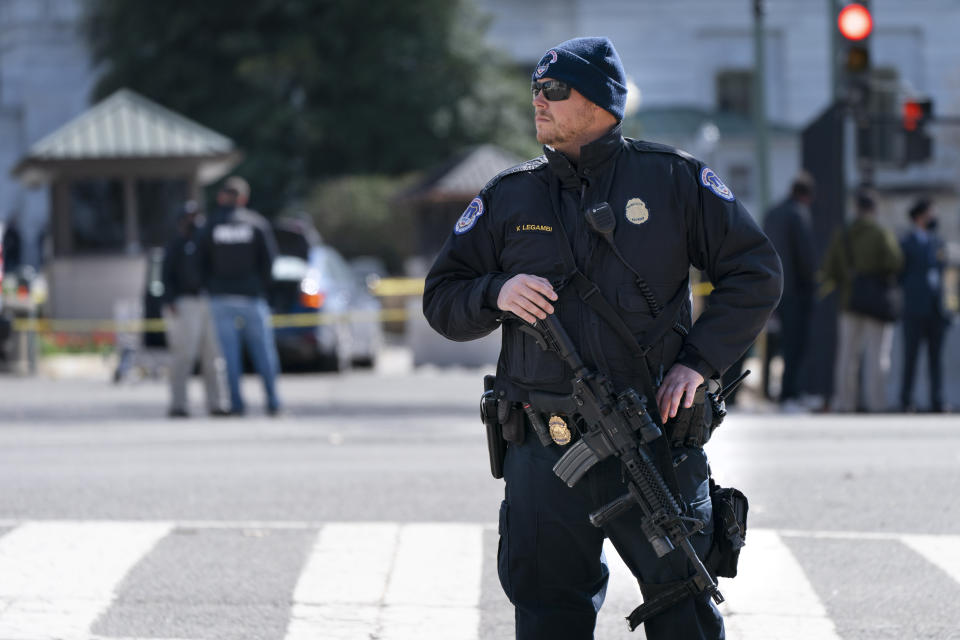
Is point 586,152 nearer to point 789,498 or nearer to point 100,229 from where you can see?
point 789,498

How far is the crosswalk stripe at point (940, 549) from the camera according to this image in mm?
6258

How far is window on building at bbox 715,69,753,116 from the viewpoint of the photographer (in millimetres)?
54513

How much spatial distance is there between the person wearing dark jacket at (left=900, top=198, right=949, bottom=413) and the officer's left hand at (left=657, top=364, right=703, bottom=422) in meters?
9.99

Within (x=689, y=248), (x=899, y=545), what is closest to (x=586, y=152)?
(x=689, y=248)

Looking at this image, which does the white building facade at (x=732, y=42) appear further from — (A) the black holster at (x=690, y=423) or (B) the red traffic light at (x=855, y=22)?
(A) the black holster at (x=690, y=423)

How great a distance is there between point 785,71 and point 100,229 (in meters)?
35.1

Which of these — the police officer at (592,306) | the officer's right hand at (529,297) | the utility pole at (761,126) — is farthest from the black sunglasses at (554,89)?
the utility pole at (761,126)

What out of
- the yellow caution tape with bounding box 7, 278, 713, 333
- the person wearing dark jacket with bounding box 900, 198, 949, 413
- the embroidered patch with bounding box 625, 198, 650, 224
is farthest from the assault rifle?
the yellow caution tape with bounding box 7, 278, 713, 333

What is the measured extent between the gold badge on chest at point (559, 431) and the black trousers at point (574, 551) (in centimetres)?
3

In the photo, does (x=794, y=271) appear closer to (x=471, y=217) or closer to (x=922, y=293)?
(x=922, y=293)

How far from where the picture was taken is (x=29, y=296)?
19078 millimetres

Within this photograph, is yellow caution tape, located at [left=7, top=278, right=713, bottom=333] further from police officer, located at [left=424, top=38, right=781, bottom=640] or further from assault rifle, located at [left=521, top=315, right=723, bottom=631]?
assault rifle, located at [left=521, top=315, right=723, bottom=631]

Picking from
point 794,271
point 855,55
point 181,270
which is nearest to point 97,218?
point 181,270

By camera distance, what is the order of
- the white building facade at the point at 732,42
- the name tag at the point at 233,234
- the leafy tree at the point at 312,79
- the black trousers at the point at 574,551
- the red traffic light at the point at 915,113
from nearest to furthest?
the black trousers at the point at 574,551, the name tag at the point at 233,234, the red traffic light at the point at 915,113, the leafy tree at the point at 312,79, the white building facade at the point at 732,42
